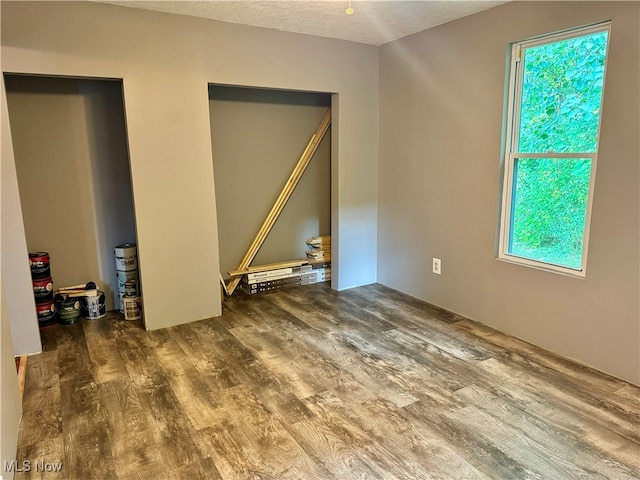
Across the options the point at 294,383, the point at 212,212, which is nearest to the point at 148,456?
the point at 294,383

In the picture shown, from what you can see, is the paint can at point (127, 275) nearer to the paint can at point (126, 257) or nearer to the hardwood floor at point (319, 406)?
the paint can at point (126, 257)

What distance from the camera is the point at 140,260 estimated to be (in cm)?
307

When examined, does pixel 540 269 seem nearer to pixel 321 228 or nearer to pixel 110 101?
pixel 321 228

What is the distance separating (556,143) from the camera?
8.59 feet

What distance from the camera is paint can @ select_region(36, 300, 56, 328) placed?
3.15m

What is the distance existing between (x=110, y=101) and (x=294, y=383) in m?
2.52

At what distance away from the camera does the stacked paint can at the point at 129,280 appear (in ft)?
10.9

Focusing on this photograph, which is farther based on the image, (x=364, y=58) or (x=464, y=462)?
(x=364, y=58)

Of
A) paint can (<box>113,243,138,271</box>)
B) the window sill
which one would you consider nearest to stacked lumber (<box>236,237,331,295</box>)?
paint can (<box>113,243,138,271</box>)

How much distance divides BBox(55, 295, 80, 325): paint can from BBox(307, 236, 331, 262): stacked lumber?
2086 millimetres

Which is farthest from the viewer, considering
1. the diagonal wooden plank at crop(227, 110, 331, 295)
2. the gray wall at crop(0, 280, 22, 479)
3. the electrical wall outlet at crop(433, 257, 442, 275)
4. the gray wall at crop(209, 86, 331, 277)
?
the diagonal wooden plank at crop(227, 110, 331, 295)

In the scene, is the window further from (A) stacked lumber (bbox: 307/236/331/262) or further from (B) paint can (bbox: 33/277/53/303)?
(B) paint can (bbox: 33/277/53/303)

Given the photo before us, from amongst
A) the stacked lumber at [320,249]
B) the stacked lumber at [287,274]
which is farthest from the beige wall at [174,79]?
the stacked lumber at [320,249]

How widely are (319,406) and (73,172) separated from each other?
2541 millimetres
